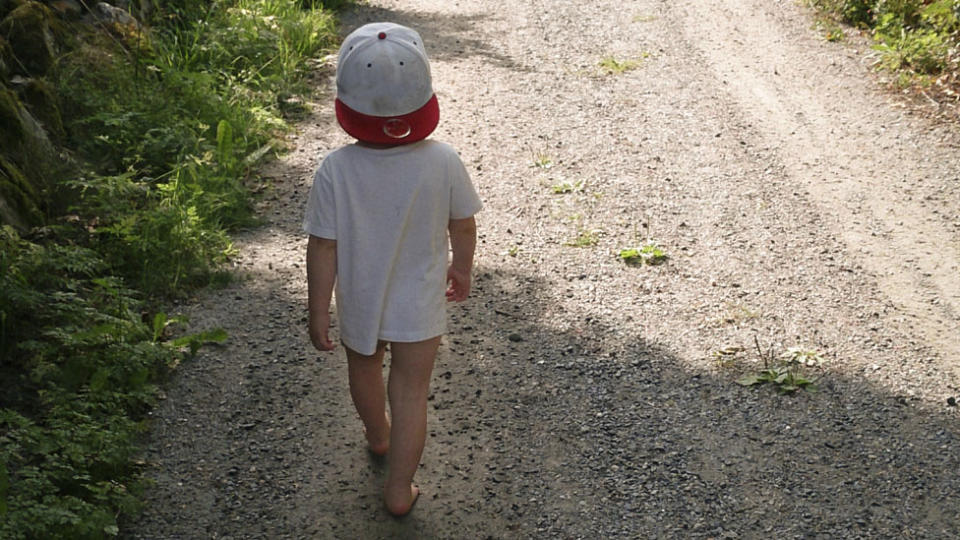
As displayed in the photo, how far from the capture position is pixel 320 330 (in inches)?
146

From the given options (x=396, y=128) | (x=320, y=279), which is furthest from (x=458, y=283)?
(x=396, y=128)

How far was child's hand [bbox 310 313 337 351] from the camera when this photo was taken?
3686mm

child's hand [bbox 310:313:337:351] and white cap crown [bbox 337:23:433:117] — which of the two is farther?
child's hand [bbox 310:313:337:351]

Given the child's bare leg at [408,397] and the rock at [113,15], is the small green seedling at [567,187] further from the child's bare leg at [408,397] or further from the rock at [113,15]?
the rock at [113,15]

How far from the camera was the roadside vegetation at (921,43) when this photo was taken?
8805 mm

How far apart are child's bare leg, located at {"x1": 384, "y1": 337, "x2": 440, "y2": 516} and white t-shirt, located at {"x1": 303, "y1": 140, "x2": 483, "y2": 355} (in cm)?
8

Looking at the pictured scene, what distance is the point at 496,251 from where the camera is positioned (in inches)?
247

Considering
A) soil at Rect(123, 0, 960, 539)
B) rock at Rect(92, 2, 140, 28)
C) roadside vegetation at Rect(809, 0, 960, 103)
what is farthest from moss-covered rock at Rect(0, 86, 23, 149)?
roadside vegetation at Rect(809, 0, 960, 103)

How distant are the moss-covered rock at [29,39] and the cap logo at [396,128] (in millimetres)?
4151

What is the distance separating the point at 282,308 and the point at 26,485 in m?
2.04

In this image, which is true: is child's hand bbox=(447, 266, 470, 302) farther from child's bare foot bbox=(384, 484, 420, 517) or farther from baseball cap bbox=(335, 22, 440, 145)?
child's bare foot bbox=(384, 484, 420, 517)

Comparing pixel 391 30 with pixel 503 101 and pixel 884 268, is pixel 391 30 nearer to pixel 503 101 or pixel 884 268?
pixel 884 268

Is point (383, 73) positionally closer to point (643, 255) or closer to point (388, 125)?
point (388, 125)

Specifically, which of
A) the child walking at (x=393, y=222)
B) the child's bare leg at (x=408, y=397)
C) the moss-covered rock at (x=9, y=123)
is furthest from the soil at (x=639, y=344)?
the moss-covered rock at (x=9, y=123)
